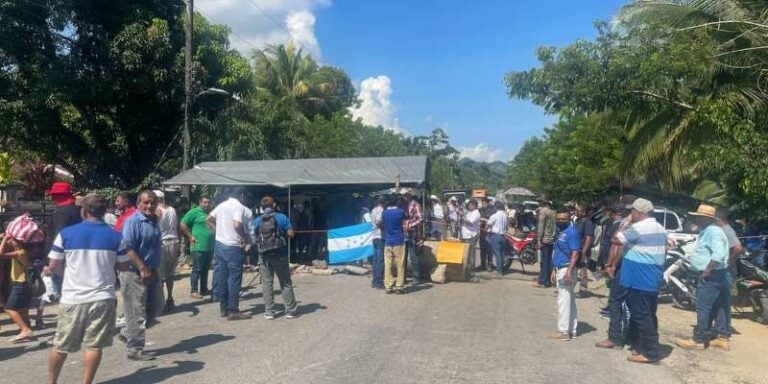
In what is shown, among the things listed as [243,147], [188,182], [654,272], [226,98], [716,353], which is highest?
[226,98]

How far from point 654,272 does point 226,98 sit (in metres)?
17.5

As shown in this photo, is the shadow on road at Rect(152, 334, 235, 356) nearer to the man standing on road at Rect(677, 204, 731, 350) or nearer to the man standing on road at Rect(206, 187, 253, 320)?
the man standing on road at Rect(206, 187, 253, 320)

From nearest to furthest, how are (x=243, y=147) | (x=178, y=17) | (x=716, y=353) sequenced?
1. (x=716, y=353)
2. (x=178, y=17)
3. (x=243, y=147)

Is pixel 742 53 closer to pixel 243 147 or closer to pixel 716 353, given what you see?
pixel 716 353

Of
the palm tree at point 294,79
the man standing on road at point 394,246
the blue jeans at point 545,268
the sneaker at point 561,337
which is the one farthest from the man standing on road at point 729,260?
the palm tree at point 294,79

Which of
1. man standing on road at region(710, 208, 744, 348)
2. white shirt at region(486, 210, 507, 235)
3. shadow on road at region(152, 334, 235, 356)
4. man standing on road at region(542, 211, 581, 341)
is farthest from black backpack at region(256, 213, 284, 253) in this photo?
white shirt at region(486, 210, 507, 235)

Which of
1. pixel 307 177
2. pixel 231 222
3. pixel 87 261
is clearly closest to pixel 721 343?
pixel 231 222

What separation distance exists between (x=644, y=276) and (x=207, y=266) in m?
7.23

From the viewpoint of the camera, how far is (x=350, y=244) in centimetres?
1540

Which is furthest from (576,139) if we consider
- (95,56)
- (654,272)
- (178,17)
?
(654,272)

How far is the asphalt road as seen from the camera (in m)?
6.41

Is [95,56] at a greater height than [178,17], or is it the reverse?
[178,17]

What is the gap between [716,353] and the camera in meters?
7.95

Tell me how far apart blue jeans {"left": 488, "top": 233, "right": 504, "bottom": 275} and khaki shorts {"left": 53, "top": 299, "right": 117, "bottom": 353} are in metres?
10.4
